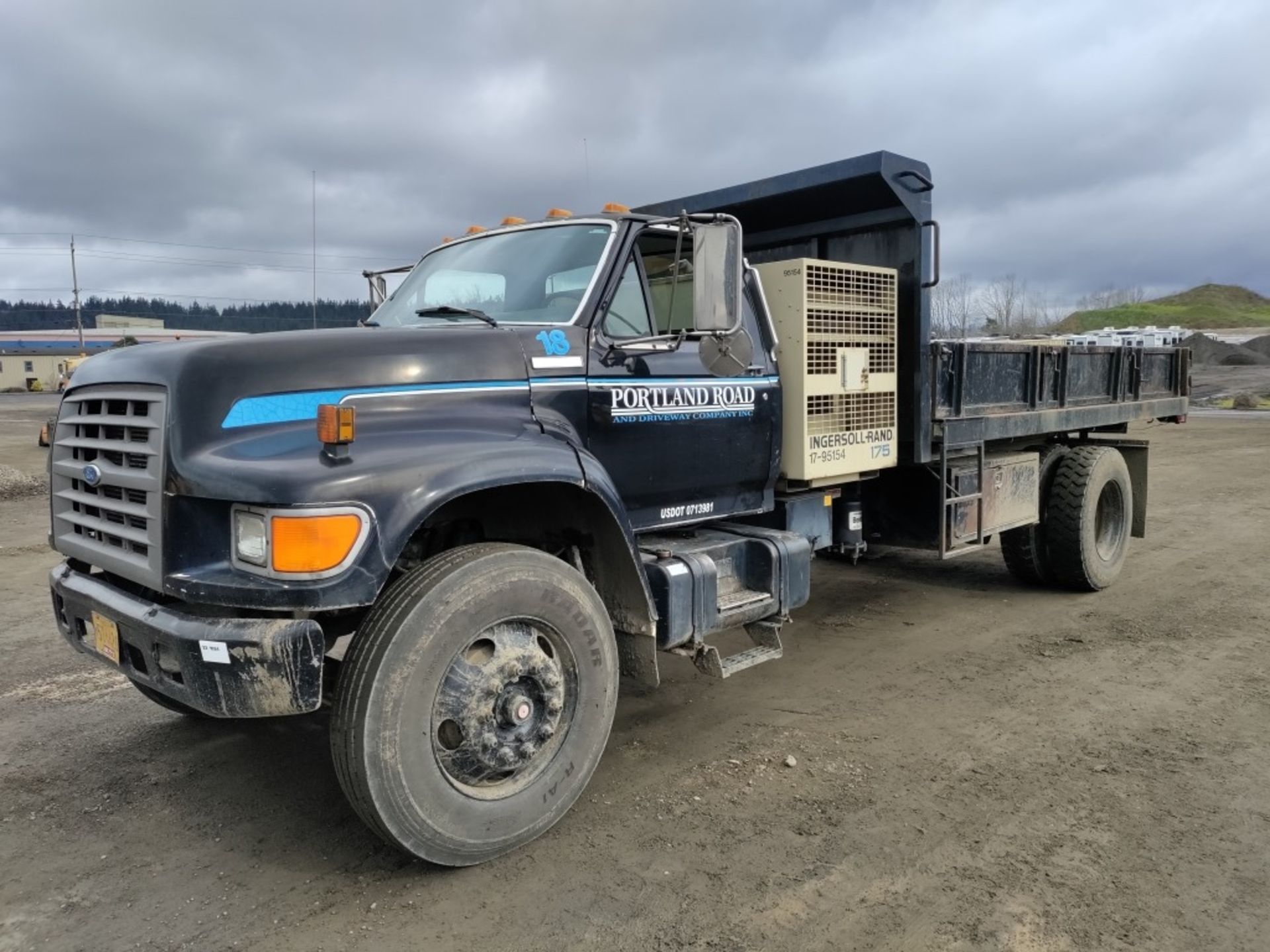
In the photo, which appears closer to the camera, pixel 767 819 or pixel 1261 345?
pixel 767 819

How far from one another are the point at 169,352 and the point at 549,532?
1.53m

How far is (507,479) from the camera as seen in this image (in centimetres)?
321

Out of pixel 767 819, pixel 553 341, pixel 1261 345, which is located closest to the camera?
pixel 767 819

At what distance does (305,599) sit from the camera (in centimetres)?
279

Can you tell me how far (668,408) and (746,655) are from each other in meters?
1.19

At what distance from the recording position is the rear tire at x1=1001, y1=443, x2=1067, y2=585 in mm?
6984

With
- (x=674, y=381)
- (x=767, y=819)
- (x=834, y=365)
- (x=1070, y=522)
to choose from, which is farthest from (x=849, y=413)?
(x=1070, y=522)

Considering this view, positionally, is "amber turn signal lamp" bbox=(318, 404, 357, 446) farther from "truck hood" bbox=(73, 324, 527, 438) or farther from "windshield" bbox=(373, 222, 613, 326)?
"windshield" bbox=(373, 222, 613, 326)

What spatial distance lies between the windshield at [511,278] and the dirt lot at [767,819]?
6.43ft

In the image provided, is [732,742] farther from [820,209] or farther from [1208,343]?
[1208,343]

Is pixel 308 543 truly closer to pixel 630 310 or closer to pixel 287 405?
pixel 287 405

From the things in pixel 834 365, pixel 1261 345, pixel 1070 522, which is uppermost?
pixel 1261 345

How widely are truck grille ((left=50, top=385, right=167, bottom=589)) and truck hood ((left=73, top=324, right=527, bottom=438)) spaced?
3.7 inches

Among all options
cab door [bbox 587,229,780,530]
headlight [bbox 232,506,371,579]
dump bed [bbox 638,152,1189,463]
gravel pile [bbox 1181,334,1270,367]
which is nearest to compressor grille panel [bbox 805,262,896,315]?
dump bed [bbox 638,152,1189,463]
